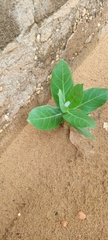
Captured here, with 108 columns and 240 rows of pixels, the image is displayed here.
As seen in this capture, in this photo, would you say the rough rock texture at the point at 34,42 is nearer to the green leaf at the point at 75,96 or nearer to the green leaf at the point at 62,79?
the green leaf at the point at 62,79

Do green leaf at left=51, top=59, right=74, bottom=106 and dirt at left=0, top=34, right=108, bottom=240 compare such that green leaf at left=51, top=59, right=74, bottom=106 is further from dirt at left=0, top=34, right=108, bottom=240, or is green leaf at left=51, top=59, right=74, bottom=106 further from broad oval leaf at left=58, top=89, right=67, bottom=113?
dirt at left=0, top=34, right=108, bottom=240

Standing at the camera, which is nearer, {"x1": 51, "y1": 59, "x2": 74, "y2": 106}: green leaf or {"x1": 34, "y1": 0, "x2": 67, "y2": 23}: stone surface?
{"x1": 34, "y1": 0, "x2": 67, "y2": 23}: stone surface

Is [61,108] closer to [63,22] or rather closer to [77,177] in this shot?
[77,177]

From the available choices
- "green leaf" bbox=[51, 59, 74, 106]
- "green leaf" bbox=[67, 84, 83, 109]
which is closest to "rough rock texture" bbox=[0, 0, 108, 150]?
"green leaf" bbox=[51, 59, 74, 106]

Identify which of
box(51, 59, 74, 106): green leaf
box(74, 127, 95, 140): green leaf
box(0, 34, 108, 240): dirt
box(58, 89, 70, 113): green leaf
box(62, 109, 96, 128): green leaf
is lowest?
box(0, 34, 108, 240): dirt

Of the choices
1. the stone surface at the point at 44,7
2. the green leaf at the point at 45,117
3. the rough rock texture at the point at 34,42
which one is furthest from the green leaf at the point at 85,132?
the stone surface at the point at 44,7

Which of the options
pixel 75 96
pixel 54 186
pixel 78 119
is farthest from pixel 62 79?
pixel 54 186

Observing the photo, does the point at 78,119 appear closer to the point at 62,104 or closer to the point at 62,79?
the point at 62,104
